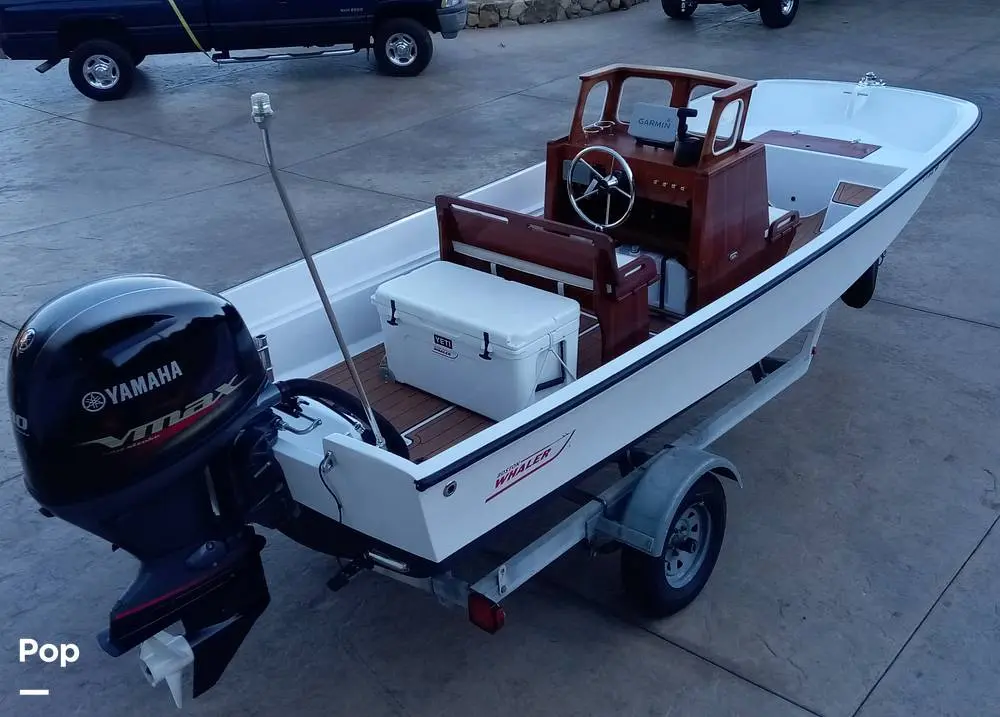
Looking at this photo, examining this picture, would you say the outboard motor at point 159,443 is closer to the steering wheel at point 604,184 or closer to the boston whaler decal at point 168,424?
the boston whaler decal at point 168,424

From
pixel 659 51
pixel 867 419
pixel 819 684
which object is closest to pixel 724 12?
pixel 659 51

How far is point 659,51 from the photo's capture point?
11625mm

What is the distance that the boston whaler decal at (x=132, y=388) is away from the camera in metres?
2.33

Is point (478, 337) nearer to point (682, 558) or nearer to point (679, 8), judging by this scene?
point (682, 558)

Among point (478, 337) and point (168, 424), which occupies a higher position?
point (168, 424)

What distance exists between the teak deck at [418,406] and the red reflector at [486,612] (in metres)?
0.57

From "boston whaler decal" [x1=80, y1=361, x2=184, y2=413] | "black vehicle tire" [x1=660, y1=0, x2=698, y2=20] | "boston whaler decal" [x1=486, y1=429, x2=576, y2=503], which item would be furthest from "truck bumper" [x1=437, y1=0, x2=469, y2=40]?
"boston whaler decal" [x1=80, y1=361, x2=184, y2=413]

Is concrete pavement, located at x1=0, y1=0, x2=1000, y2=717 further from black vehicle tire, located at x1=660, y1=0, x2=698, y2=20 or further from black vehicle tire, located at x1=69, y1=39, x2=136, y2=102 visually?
black vehicle tire, located at x1=660, y1=0, x2=698, y2=20

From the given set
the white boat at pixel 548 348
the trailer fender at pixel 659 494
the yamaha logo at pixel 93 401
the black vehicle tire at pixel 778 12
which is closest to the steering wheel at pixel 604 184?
the white boat at pixel 548 348

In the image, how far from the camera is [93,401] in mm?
2330

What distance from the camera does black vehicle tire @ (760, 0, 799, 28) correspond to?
12.3 m

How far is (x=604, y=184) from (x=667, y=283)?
1.72 ft

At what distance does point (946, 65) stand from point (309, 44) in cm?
708

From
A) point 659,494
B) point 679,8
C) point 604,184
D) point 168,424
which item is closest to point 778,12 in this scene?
point 679,8
